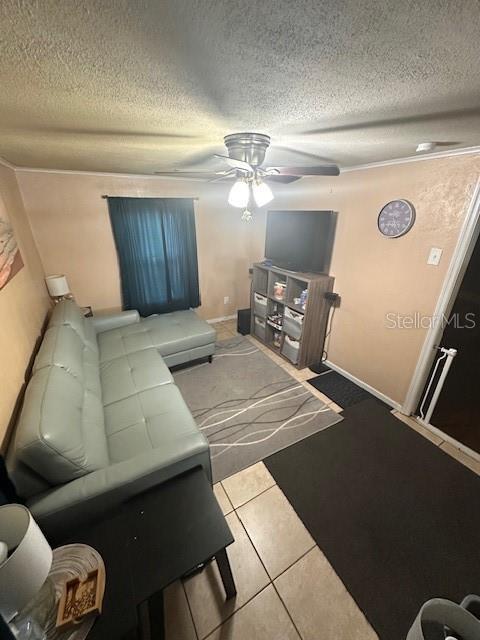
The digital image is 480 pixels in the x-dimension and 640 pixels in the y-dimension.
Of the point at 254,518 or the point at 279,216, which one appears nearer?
the point at 254,518

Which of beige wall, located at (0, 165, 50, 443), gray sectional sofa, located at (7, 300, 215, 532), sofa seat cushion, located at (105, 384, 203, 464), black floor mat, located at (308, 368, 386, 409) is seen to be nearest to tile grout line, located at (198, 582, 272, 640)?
gray sectional sofa, located at (7, 300, 215, 532)

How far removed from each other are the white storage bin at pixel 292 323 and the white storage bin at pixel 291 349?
0.08 meters

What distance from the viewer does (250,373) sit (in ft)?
9.93

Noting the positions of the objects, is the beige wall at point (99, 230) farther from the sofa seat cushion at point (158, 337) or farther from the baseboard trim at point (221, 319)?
the sofa seat cushion at point (158, 337)

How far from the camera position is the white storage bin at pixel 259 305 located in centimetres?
349

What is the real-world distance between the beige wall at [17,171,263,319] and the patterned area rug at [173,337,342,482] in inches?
57.8

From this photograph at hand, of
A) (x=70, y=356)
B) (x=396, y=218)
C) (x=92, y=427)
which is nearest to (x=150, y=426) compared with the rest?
(x=92, y=427)

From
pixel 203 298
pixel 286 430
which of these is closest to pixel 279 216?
pixel 203 298

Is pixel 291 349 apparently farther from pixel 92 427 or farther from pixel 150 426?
pixel 92 427

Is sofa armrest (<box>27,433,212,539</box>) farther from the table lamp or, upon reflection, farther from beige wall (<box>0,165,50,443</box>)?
the table lamp

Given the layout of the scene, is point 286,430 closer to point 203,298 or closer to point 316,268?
point 316,268

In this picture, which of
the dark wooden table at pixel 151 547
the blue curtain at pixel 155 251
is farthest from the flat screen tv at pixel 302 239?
the dark wooden table at pixel 151 547

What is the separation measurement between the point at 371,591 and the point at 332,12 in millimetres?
2265

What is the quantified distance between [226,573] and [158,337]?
213 cm
